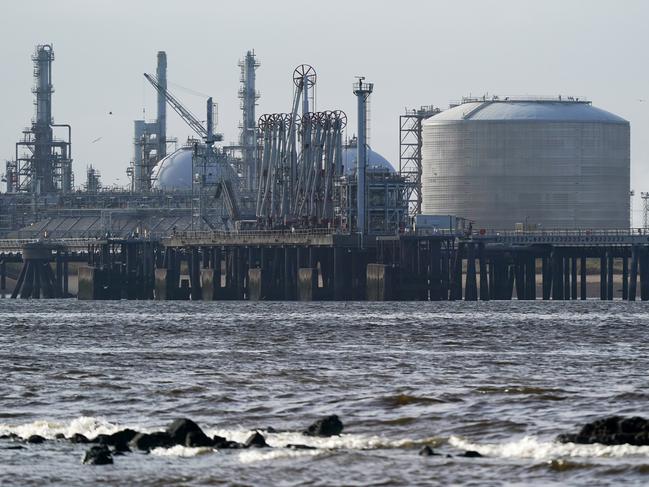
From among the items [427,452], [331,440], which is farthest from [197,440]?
[427,452]

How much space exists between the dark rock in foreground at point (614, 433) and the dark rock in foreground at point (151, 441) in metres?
8.03

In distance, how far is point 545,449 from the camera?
3719 cm

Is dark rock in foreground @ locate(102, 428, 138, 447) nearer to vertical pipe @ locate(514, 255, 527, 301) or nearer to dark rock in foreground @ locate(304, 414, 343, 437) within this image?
dark rock in foreground @ locate(304, 414, 343, 437)

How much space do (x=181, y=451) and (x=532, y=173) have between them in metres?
144

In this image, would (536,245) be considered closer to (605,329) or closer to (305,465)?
(605,329)

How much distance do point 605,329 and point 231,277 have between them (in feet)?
244

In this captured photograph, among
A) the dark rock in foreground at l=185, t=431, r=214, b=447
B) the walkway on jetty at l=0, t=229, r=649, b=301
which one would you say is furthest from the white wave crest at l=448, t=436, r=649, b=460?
the walkway on jetty at l=0, t=229, r=649, b=301

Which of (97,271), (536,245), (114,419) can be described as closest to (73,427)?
(114,419)

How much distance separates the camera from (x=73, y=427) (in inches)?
1638

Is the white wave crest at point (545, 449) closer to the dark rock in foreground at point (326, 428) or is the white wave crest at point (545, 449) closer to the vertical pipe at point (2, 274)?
the dark rock in foreground at point (326, 428)

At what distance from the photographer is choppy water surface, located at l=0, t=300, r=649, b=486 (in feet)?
116

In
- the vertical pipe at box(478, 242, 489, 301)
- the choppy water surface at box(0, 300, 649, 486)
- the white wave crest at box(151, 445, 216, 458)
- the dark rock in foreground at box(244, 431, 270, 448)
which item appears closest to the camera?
the choppy water surface at box(0, 300, 649, 486)

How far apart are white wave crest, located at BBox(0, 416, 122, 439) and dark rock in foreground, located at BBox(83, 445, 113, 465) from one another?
3.52 meters

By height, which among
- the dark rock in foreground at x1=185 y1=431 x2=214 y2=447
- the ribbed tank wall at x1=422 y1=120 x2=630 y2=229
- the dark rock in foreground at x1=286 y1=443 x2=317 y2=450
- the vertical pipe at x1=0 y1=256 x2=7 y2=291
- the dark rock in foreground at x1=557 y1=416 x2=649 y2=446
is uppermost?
the ribbed tank wall at x1=422 y1=120 x2=630 y2=229
